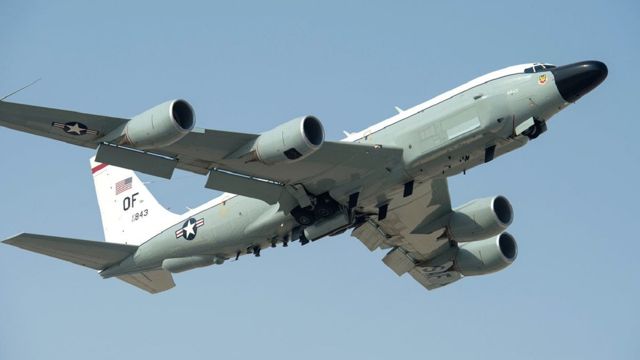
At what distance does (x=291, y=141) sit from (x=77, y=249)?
41.6ft

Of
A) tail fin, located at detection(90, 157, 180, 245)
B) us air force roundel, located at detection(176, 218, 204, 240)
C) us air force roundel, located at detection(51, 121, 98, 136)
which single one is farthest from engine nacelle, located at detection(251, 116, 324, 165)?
tail fin, located at detection(90, 157, 180, 245)

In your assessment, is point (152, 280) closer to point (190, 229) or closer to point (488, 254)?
point (190, 229)

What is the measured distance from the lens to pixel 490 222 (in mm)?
49031

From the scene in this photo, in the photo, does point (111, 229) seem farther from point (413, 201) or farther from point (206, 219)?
point (413, 201)

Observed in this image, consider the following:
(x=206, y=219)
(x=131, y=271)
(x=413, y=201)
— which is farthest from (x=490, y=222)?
(x=131, y=271)

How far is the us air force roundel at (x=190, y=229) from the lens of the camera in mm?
48062

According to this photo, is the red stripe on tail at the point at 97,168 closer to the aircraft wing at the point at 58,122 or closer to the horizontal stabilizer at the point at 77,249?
the horizontal stabilizer at the point at 77,249

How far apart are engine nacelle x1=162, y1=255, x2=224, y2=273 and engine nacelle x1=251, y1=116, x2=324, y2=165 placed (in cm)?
861

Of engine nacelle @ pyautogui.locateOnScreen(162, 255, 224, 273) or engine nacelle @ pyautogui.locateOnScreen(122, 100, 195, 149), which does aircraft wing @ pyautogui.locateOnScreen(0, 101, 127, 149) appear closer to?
engine nacelle @ pyautogui.locateOnScreen(122, 100, 195, 149)

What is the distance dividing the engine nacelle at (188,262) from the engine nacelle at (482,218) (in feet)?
34.9

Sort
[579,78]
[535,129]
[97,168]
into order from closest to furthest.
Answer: [579,78]
[535,129]
[97,168]

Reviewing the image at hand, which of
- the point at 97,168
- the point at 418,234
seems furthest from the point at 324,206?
the point at 97,168

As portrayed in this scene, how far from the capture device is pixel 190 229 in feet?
159

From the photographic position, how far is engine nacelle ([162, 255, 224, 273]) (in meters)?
48.5
